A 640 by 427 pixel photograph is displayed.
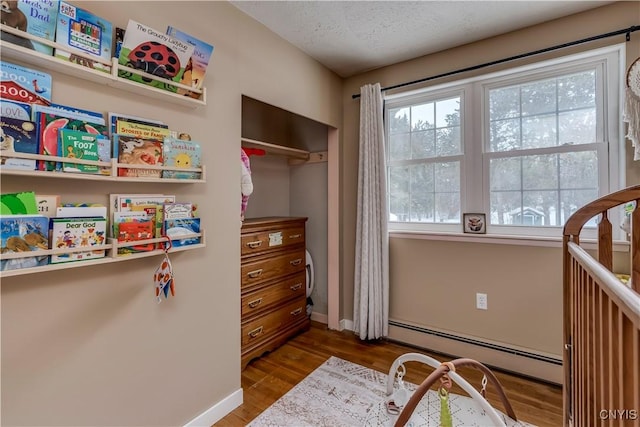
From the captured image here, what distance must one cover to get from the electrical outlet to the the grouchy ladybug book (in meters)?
2.44

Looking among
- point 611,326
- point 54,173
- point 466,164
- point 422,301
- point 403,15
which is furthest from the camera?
point 422,301

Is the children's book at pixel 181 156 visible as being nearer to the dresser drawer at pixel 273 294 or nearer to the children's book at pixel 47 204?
the children's book at pixel 47 204

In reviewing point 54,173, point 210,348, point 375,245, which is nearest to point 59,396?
point 210,348

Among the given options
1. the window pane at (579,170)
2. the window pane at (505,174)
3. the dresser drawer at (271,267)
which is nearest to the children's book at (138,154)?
the dresser drawer at (271,267)

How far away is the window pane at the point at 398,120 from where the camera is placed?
2.67 m

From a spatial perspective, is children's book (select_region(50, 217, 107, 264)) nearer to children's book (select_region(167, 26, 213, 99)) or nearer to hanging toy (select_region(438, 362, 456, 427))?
children's book (select_region(167, 26, 213, 99))

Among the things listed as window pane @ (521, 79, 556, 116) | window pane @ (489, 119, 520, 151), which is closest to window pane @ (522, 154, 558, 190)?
window pane @ (489, 119, 520, 151)

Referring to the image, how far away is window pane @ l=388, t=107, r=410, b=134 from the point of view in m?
2.67

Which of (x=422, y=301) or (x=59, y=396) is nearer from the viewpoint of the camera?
(x=59, y=396)

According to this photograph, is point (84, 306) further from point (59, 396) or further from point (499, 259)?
point (499, 259)

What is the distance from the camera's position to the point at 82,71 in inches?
44.6

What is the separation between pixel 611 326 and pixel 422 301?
6.14 ft

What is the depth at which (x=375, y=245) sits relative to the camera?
258cm

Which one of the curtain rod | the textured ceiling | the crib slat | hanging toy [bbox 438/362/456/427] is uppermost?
the textured ceiling
